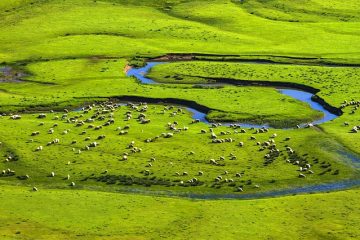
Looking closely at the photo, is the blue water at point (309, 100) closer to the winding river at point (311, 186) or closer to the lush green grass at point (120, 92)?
the winding river at point (311, 186)

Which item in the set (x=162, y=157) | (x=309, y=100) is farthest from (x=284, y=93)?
(x=162, y=157)

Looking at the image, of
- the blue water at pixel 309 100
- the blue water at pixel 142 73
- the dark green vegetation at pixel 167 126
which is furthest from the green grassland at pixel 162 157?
the blue water at pixel 142 73

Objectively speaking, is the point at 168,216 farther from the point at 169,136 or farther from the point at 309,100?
the point at 309,100

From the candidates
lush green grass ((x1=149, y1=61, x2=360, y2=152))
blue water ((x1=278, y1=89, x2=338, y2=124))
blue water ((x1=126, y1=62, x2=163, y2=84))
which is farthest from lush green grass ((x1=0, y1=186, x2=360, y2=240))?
blue water ((x1=126, y1=62, x2=163, y2=84))

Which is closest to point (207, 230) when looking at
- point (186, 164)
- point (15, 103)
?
point (186, 164)

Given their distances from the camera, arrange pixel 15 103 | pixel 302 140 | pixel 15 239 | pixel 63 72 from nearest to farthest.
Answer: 1. pixel 15 239
2. pixel 302 140
3. pixel 15 103
4. pixel 63 72

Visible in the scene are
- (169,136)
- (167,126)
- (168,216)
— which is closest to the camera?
(168,216)

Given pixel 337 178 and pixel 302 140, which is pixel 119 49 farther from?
pixel 337 178
